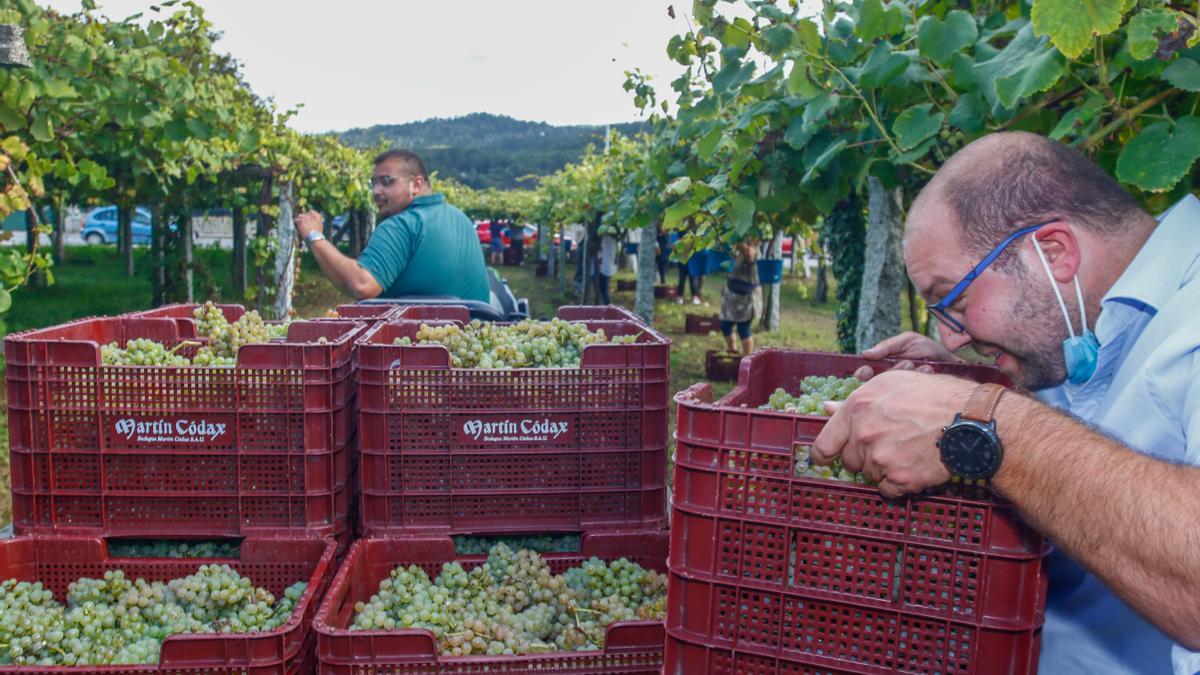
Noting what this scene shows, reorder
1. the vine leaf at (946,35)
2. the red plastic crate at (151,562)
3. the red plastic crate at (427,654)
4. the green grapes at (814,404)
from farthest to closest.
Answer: the red plastic crate at (151,562)
the vine leaf at (946,35)
the red plastic crate at (427,654)
the green grapes at (814,404)

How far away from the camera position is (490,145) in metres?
65.4

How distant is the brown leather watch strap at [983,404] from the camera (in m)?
1.60

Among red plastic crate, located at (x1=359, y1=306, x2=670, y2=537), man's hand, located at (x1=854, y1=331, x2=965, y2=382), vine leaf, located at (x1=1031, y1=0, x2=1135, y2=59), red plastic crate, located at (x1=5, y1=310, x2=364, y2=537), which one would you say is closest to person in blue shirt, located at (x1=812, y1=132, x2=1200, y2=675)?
vine leaf, located at (x1=1031, y1=0, x2=1135, y2=59)

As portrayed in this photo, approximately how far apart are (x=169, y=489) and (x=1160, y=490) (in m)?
2.51

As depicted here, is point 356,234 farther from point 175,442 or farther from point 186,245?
point 175,442

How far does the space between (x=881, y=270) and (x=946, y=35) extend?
3.22 m

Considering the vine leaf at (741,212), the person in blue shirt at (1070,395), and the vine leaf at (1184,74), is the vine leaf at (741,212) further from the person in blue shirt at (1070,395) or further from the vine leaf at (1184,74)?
the vine leaf at (1184,74)

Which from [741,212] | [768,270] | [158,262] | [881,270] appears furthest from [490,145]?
[741,212]

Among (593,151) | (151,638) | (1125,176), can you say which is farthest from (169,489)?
(593,151)

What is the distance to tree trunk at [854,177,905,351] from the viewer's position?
5.67 metres

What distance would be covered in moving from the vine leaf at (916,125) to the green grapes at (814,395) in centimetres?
75

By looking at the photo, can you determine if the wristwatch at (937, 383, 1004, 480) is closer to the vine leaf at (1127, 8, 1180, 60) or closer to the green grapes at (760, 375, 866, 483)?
the green grapes at (760, 375, 866, 483)

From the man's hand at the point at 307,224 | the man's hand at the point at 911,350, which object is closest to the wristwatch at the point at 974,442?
the man's hand at the point at 911,350

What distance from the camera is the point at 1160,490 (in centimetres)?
144
